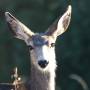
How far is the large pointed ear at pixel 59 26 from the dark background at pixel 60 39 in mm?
7153

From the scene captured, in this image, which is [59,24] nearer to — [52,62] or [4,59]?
[52,62]

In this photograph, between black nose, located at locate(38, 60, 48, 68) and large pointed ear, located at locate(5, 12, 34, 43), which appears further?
large pointed ear, located at locate(5, 12, 34, 43)

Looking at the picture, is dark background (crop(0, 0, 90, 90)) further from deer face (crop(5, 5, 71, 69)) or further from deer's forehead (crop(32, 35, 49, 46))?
deer's forehead (crop(32, 35, 49, 46))

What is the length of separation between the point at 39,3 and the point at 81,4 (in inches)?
49.8

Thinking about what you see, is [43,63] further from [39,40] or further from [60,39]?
[60,39]

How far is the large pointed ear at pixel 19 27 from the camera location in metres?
16.2

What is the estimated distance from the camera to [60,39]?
2484 cm

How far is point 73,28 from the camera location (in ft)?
82.1

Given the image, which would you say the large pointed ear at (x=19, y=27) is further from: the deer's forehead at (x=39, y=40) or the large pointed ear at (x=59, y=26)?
the large pointed ear at (x=59, y=26)

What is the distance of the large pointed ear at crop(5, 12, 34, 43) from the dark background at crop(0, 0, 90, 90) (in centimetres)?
751

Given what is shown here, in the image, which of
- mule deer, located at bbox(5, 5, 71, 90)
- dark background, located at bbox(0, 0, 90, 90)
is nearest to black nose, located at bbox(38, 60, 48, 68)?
mule deer, located at bbox(5, 5, 71, 90)

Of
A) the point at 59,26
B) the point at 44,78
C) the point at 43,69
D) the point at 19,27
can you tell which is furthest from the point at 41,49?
the point at 59,26

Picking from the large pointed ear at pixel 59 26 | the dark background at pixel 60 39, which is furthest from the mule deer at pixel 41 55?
the dark background at pixel 60 39

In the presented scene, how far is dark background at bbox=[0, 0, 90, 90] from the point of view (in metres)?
24.5
